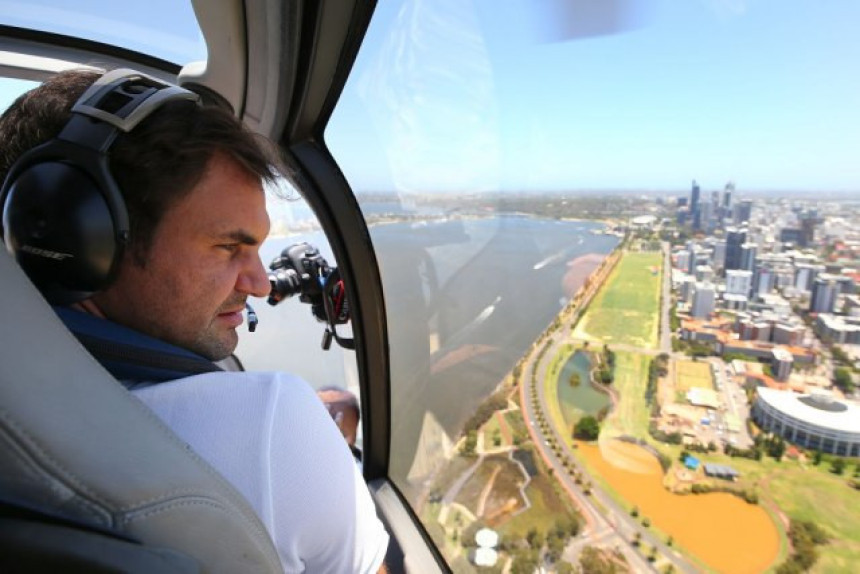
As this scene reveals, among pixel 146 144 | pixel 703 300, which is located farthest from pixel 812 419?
pixel 146 144

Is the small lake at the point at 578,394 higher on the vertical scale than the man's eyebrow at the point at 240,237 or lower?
lower

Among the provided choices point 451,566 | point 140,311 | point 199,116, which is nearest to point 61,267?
point 140,311

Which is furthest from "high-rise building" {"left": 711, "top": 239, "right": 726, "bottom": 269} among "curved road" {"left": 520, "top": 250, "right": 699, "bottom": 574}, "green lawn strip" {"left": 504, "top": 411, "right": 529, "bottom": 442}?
"green lawn strip" {"left": 504, "top": 411, "right": 529, "bottom": 442}

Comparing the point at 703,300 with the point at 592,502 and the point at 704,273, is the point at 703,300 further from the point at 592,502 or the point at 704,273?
the point at 592,502

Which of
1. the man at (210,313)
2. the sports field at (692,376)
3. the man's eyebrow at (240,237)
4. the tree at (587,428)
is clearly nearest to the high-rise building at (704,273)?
the sports field at (692,376)

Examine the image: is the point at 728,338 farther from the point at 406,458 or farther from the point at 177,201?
the point at 406,458

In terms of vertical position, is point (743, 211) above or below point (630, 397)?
above

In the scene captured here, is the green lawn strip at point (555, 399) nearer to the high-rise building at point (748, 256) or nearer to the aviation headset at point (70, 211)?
the high-rise building at point (748, 256)
